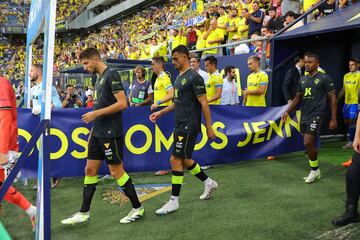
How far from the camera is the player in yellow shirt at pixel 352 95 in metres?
7.90

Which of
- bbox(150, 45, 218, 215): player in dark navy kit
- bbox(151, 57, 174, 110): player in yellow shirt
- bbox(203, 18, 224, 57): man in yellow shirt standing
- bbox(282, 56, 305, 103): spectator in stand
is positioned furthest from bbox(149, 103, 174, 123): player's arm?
bbox(203, 18, 224, 57): man in yellow shirt standing

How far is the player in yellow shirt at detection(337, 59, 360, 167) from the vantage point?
7899mm

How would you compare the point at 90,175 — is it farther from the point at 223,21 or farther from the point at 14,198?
the point at 223,21

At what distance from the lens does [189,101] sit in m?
4.63

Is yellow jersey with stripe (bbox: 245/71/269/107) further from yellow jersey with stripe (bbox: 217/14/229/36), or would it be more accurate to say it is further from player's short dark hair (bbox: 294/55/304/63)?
yellow jersey with stripe (bbox: 217/14/229/36)

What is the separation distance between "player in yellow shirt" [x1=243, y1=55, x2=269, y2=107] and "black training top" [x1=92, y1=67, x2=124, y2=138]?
143 inches

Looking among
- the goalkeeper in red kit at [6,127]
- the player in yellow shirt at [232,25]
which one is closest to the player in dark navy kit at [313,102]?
the goalkeeper in red kit at [6,127]

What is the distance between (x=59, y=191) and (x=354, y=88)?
5.90m

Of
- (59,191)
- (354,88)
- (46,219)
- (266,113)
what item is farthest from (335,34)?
(46,219)

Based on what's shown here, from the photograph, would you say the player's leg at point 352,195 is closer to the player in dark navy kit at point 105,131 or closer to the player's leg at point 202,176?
the player's leg at point 202,176

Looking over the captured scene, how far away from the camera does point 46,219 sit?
10.6 feet

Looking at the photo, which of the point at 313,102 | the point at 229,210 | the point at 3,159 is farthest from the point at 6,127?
the point at 313,102

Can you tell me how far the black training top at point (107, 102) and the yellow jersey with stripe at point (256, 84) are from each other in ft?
11.9

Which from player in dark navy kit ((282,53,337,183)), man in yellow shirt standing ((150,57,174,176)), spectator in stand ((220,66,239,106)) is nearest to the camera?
player in dark navy kit ((282,53,337,183))
